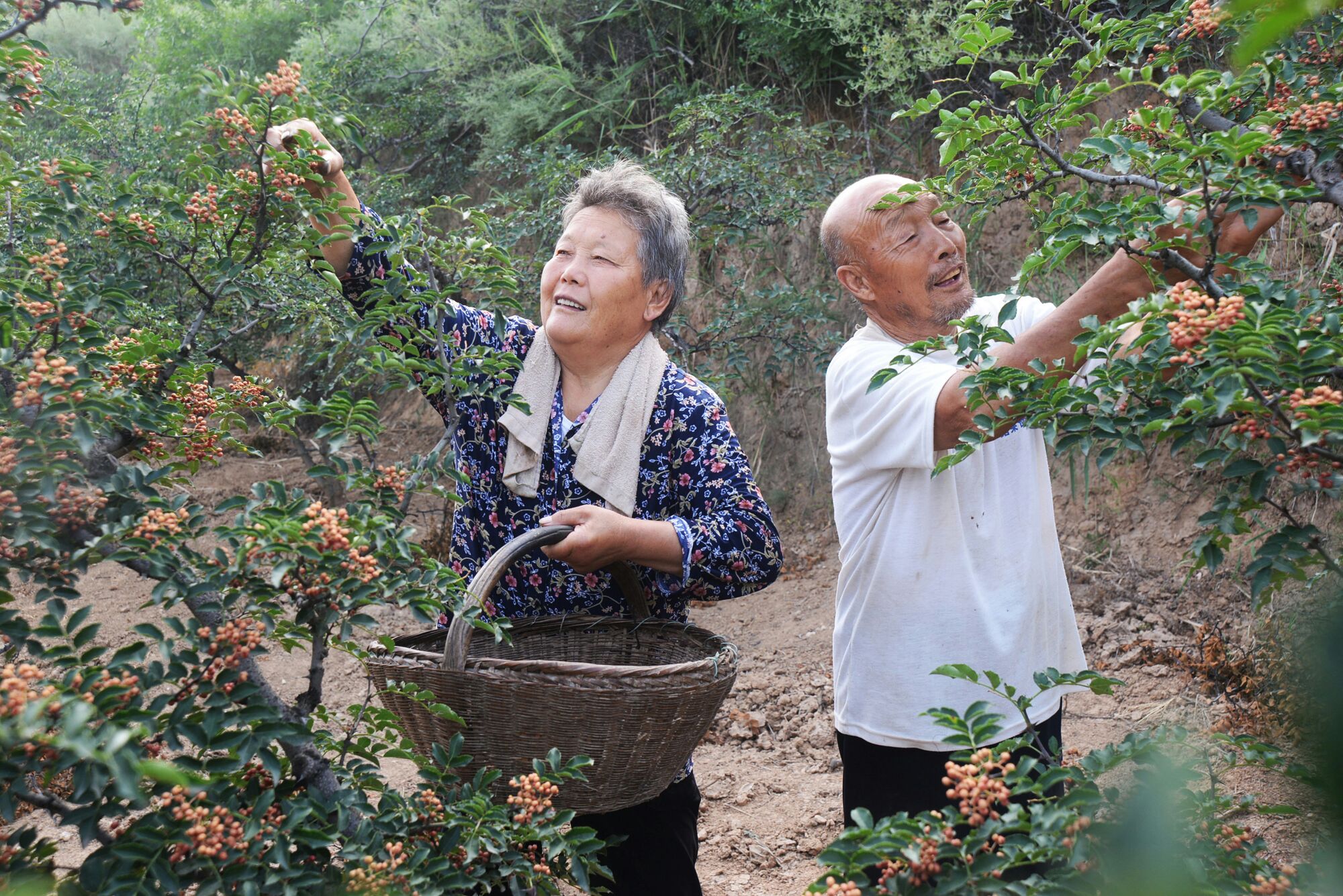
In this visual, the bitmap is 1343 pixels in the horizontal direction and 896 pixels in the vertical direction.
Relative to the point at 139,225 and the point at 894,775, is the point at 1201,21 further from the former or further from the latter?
the point at 139,225

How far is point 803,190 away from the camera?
5223 mm

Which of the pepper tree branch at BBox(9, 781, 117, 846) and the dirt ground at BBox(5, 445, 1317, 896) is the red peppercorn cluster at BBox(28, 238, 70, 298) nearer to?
the pepper tree branch at BBox(9, 781, 117, 846)

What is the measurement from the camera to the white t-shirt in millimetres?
2100

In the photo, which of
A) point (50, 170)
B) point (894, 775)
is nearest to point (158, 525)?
point (50, 170)

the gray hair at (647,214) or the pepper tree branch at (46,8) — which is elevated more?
the pepper tree branch at (46,8)

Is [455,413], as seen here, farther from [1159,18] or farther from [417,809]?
[1159,18]

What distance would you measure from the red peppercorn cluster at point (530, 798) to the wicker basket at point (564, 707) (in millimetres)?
162

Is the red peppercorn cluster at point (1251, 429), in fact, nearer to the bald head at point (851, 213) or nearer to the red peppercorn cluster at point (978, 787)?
the red peppercorn cluster at point (978, 787)

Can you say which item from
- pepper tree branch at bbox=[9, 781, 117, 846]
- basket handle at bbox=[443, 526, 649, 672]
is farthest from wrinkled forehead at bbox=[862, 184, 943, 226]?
pepper tree branch at bbox=[9, 781, 117, 846]

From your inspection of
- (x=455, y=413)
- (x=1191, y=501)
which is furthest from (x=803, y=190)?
(x=455, y=413)

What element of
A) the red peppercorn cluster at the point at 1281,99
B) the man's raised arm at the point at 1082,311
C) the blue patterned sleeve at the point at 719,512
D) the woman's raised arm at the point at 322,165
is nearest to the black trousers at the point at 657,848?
the blue patterned sleeve at the point at 719,512

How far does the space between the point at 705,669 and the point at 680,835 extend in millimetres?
608

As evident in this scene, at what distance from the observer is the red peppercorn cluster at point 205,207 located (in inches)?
65.8

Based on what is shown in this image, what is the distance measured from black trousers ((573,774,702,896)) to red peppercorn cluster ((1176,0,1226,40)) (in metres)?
1.68
